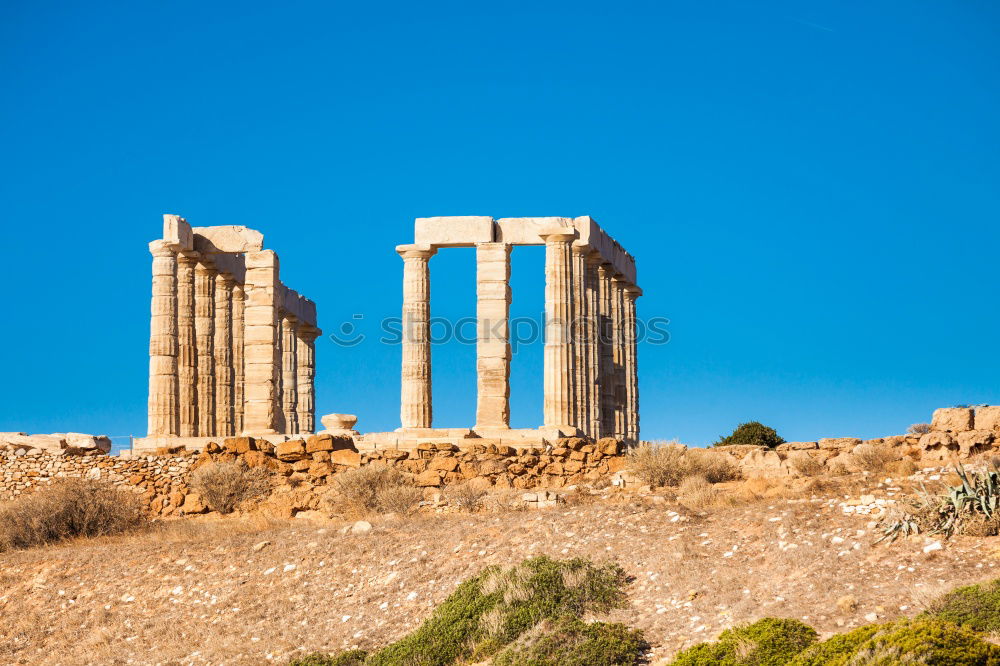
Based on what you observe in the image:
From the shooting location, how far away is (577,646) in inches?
706

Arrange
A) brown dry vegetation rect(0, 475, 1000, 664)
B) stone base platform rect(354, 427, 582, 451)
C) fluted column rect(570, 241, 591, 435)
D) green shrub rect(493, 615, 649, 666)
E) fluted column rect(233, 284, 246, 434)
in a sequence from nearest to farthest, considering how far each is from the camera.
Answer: green shrub rect(493, 615, 649, 666) < brown dry vegetation rect(0, 475, 1000, 664) < stone base platform rect(354, 427, 582, 451) < fluted column rect(570, 241, 591, 435) < fluted column rect(233, 284, 246, 434)

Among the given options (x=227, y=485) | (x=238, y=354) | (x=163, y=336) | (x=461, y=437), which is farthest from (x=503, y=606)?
(x=238, y=354)

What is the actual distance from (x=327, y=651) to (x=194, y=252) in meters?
24.5

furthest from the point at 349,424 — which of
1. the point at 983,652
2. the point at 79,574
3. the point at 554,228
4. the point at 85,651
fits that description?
the point at 983,652

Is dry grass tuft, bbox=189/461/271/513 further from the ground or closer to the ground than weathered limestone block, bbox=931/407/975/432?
closer to the ground

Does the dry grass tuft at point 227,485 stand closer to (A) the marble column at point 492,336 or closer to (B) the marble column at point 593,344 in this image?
(A) the marble column at point 492,336

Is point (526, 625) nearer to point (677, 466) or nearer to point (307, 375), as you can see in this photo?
point (677, 466)

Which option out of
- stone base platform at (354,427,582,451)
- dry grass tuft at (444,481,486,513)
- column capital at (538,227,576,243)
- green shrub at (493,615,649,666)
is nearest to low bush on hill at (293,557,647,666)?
green shrub at (493,615,649,666)

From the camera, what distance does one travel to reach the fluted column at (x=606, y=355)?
45.0 meters

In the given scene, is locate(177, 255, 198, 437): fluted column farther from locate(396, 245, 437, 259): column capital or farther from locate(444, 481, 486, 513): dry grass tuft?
locate(444, 481, 486, 513): dry grass tuft

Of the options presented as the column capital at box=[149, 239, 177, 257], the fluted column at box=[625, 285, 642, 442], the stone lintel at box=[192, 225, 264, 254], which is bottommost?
the fluted column at box=[625, 285, 642, 442]

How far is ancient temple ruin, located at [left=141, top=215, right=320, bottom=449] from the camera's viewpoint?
4206cm

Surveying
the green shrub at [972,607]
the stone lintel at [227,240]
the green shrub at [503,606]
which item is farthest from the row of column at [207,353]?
the green shrub at [972,607]

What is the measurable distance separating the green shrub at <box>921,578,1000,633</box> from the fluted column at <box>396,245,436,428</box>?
24685 mm
